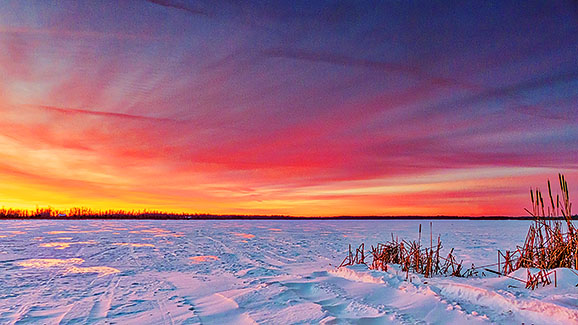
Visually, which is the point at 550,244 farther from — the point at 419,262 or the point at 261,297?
the point at 261,297

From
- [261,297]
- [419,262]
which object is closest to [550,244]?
[419,262]

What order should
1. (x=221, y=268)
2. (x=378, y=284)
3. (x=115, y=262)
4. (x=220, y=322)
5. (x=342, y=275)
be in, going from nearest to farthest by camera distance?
1. (x=220, y=322)
2. (x=378, y=284)
3. (x=342, y=275)
4. (x=221, y=268)
5. (x=115, y=262)

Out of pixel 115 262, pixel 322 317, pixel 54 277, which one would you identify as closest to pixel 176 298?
pixel 322 317

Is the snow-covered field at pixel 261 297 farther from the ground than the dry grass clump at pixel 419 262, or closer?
closer

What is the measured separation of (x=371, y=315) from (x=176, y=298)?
2978mm

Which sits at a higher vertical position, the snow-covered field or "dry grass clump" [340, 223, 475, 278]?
"dry grass clump" [340, 223, 475, 278]

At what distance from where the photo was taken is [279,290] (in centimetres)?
579

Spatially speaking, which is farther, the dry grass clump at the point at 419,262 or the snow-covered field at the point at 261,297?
the dry grass clump at the point at 419,262

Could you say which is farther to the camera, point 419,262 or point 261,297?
point 419,262

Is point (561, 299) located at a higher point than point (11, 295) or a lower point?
higher

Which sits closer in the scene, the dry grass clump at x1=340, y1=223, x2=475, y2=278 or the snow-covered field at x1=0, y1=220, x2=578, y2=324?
the snow-covered field at x1=0, y1=220, x2=578, y2=324

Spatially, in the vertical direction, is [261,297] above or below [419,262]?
below

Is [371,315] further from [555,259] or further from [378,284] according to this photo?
[555,259]

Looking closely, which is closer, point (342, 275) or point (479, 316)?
point (479, 316)
